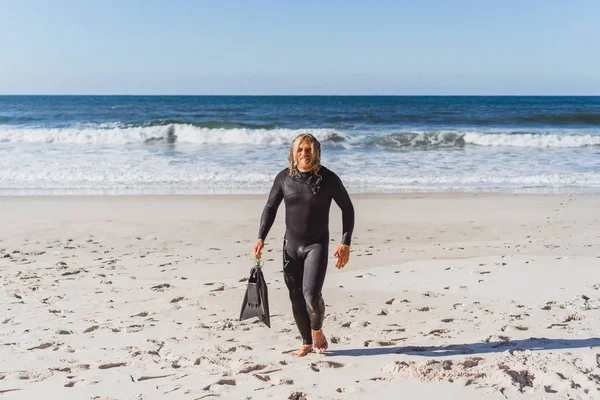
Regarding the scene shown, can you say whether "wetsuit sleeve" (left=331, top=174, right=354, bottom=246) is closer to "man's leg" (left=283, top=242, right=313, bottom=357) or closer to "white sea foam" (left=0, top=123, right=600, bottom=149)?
"man's leg" (left=283, top=242, right=313, bottom=357)

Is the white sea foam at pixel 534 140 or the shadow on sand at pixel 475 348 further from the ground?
the white sea foam at pixel 534 140

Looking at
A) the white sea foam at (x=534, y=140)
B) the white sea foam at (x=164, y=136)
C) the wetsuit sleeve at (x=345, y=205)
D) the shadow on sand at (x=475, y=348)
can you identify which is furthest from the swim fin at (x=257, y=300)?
the white sea foam at (x=534, y=140)

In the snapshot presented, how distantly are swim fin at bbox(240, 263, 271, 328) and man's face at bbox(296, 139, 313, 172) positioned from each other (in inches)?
31.3

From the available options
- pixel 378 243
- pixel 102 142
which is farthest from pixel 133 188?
pixel 102 142

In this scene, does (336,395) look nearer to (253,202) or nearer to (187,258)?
(187,258)

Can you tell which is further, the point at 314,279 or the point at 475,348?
the point at 475,348

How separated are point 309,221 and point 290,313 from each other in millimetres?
1682

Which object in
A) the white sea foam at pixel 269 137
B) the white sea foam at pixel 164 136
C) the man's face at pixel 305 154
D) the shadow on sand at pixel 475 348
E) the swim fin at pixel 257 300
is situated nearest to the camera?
the man's face at pixel 305 154

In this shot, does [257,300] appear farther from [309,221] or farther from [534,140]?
[534,140]

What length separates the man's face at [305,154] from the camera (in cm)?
406

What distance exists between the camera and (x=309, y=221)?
4172 millimetres

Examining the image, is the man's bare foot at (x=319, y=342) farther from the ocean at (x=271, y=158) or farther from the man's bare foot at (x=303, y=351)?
the ocean at (x=271, y=158)

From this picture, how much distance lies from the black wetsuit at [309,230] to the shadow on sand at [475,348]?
0.42 m

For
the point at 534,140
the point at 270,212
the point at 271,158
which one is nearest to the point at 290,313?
the point at 270,212
